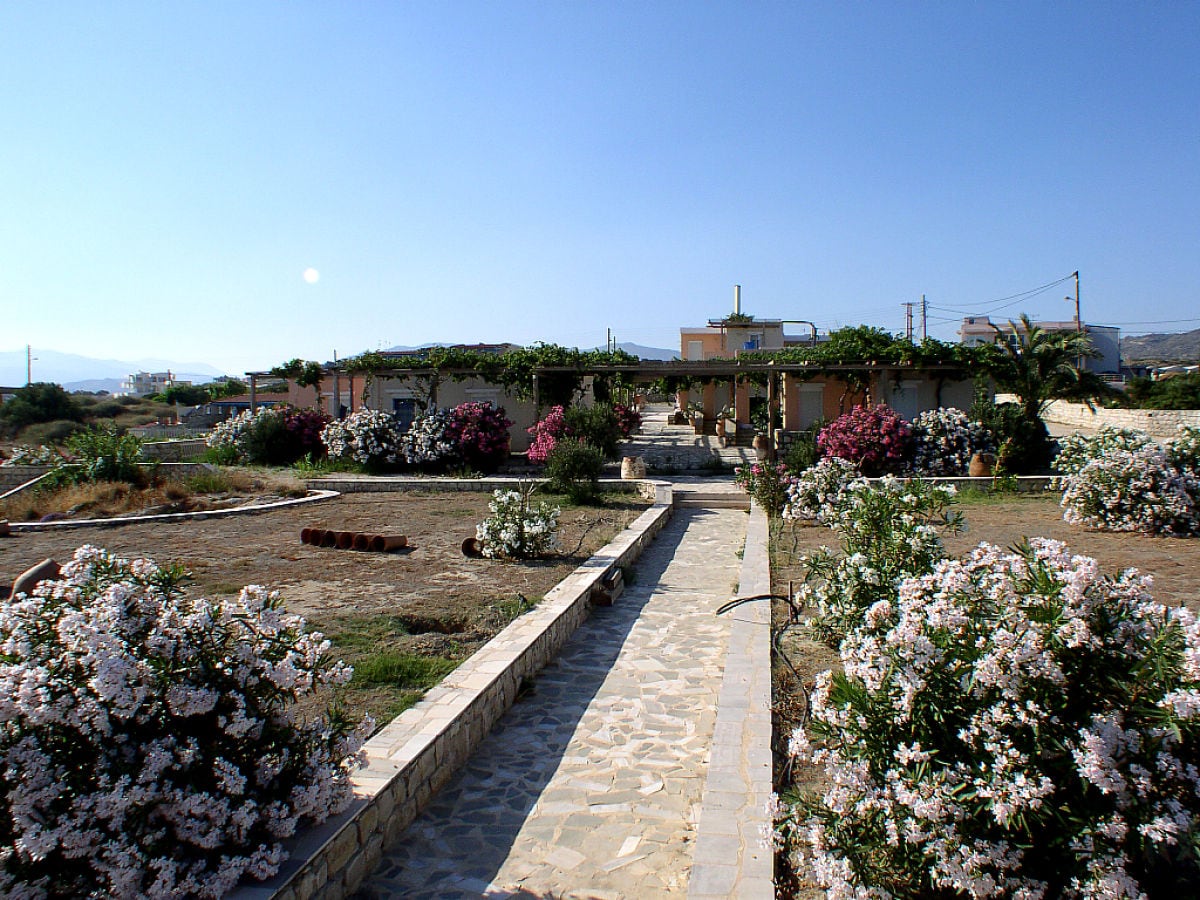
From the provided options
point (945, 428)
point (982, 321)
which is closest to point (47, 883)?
point (945, 428)

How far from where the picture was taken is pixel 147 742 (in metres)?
2.78

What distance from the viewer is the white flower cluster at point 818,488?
1180 cm

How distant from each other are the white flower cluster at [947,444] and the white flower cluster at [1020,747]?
14.6 meters

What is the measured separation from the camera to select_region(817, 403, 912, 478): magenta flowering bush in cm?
1662

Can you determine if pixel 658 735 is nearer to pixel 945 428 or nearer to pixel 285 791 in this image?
pixel 285 791

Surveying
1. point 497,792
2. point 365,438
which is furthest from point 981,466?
point 497,792

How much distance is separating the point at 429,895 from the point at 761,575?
537 centimetres

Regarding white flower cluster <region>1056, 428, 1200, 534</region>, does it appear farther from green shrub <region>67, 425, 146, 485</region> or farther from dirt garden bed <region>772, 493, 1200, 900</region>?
green shrub <region>67, 425, 146, 485</region>

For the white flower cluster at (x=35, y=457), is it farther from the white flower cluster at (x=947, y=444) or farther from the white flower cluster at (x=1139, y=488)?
the white flower cluster at (x=1139, y=488)

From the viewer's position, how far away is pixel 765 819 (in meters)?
3.49

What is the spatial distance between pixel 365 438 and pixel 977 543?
43.9ft

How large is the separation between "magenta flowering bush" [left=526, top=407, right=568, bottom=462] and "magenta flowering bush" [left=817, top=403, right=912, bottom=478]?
548 centimetres

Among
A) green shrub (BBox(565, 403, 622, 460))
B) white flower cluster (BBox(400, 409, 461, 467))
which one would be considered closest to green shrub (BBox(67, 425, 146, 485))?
white flower cluster (BBox(400, 409, 461, 467))

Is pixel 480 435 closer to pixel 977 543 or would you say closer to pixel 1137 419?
pixel 977 543
